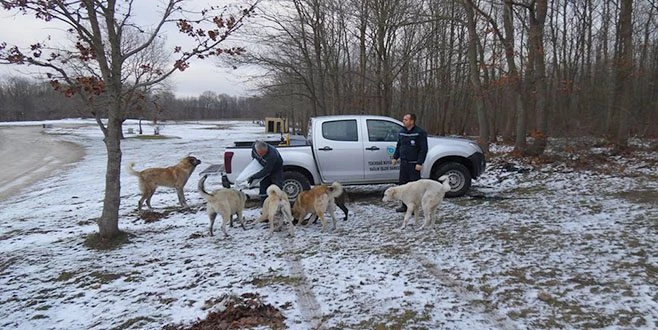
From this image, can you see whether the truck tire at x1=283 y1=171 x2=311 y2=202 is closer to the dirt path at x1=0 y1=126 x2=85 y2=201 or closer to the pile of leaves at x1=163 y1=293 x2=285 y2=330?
the pile of leaves at x1=163 y1=293 x2=285 y2=330

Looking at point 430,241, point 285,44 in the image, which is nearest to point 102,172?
point 285,44

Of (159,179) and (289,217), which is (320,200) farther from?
(159,179)

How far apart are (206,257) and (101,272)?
137 centimetres

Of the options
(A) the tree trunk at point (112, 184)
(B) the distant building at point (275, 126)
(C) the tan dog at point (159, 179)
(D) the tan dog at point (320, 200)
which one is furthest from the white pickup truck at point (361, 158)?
(B) the distant building at point (275, 126)

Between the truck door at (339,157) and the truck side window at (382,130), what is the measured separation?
1.13ft

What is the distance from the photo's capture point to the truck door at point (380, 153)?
8.98 m

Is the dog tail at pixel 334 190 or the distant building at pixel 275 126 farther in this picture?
the distant building at pixel 275 126

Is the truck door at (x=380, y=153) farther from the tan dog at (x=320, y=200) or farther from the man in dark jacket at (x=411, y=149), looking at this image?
the tan dog at (x=320, y=200)

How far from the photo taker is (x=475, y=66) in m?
15.8

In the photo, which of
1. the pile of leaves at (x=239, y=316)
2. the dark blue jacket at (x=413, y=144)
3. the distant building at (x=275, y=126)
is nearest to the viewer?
the pile of leaves at (x=239, y=316)

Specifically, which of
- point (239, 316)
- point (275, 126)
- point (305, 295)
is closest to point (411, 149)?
point (305, 295)

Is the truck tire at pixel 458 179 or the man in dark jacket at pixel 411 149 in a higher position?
the man in dark jacket at pixel 411 149

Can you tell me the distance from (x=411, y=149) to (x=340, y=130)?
2.01 m

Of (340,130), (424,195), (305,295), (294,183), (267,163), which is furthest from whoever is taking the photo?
(340,130)
